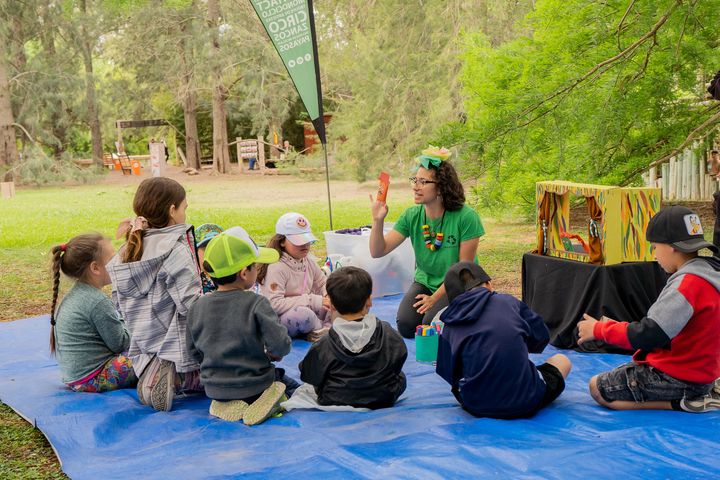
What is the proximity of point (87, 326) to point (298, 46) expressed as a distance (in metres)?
3.56

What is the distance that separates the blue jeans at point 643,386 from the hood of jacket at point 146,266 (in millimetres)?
1960

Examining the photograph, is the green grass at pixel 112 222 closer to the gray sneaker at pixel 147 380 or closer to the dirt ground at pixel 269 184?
the dirt ground at pixel 269 184

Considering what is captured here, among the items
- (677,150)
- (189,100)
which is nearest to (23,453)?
(677,150)

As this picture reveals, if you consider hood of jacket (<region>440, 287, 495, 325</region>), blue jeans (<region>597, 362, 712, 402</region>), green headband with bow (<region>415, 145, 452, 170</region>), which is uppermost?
green headband with bow (<region>415, 145, 452, 170</region>)

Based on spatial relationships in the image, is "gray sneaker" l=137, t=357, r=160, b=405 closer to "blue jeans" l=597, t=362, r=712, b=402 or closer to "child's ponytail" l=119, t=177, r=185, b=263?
"child's ponytail" l=119, t=177, r=185, b=263

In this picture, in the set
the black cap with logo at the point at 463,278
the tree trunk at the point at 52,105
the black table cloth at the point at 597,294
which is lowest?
the black table cloth at the point at 597,294

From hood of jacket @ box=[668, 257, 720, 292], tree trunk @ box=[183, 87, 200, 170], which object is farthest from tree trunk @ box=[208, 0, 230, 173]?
hood of jacket @ box=[668, 257, 720, 292]

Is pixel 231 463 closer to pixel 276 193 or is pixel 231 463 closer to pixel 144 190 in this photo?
pixel 144 190

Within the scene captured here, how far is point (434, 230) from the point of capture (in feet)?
15.9

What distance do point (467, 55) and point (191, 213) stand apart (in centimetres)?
732

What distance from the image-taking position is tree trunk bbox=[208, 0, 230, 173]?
74.8 feet

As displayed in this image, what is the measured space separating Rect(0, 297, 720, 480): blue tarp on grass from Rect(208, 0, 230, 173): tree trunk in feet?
66.0

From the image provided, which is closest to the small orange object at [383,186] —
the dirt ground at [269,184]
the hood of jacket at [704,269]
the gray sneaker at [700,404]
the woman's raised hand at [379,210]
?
→ the woman's raised hand at [379,210]

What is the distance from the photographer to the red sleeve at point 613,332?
10.2 feet
